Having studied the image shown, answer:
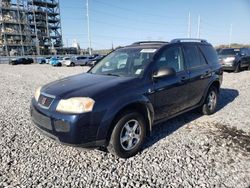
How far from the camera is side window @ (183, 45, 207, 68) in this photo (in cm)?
A: 482

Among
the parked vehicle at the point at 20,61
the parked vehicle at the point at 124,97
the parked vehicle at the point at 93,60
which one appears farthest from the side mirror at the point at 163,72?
the parked vehicle at the point at 20,61

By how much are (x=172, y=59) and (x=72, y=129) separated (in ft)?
8.07

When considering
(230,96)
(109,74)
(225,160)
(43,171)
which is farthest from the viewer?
(230,96)

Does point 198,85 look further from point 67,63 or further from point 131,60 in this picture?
point 67,63

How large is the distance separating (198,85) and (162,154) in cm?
208

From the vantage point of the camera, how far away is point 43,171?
3.23 m

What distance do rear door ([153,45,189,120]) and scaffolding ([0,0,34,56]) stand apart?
2644 inches

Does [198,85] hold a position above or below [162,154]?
above

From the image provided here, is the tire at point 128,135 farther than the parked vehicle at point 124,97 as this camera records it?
Yes

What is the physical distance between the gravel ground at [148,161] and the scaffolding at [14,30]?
6687 centimetres

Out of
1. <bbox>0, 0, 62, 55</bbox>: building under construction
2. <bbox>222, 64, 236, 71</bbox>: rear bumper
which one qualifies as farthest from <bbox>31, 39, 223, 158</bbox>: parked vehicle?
<bbox>0, 0, 62, 55</bbox>: building under construction

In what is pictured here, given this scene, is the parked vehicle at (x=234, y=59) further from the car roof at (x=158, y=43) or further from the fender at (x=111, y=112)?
the fender at (x=111, y=112)

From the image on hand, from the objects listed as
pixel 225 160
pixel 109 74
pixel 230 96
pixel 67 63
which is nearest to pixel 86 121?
pixel 109 74

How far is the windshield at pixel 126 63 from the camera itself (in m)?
4.01
